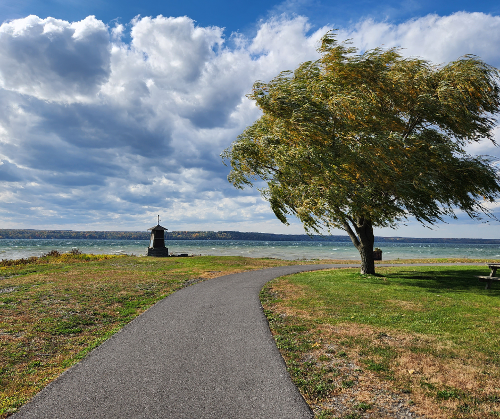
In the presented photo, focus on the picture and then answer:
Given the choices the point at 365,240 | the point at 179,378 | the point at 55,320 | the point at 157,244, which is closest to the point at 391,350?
the point at 179,378

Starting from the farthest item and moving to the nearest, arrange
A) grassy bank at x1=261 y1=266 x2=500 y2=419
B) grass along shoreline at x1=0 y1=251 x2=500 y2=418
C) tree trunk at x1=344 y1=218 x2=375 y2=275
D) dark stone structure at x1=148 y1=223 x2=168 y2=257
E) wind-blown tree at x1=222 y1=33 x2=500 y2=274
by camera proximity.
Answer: dark stone structure at x1=148 y1=223 x2=168 y2=257
tree trunk at x1=344 y1=218 x2=375 y2=275
wind-blown tree at x1=222 y1=33 x2=500 y2=274
grass along shoreline at x1=0 y1=251 x2=500 y2=418
grassy bank at x1=261 y1=266 x2=500 y2=419

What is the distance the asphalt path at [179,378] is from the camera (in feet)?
13.5

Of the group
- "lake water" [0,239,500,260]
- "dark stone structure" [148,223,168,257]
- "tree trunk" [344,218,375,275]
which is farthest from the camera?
"lake water" [0,239,500,260]

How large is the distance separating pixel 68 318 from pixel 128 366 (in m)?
4.59

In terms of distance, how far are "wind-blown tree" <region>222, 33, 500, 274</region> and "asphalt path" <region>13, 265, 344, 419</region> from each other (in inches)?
293

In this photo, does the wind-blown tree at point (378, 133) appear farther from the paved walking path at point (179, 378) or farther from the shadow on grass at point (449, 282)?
the paved walking path at point (179, 378)

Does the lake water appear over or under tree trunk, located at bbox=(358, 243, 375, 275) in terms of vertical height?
under

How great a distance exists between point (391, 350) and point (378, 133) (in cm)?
918

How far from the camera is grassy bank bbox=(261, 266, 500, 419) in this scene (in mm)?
4422

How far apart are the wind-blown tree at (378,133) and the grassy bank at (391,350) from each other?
4.35 meters

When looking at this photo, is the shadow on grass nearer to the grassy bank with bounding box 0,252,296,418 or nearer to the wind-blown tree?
the wind-blown tree

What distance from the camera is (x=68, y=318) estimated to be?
349 inches

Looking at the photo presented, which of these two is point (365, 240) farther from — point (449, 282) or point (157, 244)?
point (157, 244)

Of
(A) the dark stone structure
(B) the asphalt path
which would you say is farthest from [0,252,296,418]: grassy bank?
(A) the dark stone structure
